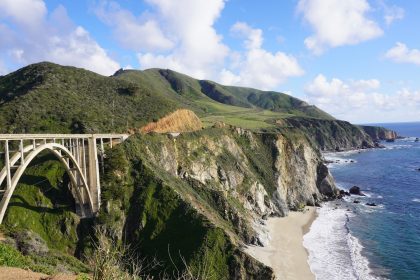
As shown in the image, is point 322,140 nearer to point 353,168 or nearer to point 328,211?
point 353,168

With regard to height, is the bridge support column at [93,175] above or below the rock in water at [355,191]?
above

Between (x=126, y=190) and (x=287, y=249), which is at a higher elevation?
(x=126, y=190)

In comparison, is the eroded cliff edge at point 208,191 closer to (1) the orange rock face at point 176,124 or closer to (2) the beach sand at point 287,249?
(2) the beach sand at point 287,249

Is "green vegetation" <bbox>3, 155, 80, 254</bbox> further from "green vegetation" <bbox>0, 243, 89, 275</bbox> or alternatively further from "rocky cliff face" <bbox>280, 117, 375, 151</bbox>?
"rocky cliff face" <bbox>280, 117, 375, 151</bbox>

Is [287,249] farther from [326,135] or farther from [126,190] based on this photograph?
[326,135]

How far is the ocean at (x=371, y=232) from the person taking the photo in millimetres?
51897

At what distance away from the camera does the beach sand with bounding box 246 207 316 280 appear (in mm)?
51481

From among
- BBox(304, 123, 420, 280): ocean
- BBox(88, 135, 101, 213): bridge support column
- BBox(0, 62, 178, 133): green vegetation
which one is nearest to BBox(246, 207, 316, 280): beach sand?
BBox(304, 123, 420, 280): ocean

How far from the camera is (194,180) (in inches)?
2672

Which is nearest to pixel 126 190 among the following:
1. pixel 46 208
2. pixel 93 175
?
pixel 93 175

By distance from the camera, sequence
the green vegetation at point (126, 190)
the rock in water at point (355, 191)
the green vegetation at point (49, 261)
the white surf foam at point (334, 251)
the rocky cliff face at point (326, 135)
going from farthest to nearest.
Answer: the rocky cliff face at point (326, 135) → the rock in water at point (355, 191) → the white surf foam at point (334, 251) → the green vegetation at point (126, 190) → the green vegetation at point (49, 261)

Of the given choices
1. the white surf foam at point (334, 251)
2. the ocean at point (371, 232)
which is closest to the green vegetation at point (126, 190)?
the white surf foam at point (334, 251)

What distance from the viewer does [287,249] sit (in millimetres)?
59469

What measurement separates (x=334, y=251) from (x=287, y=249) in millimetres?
6527
